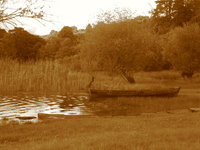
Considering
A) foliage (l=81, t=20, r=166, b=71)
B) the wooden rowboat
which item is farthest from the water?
foliage (l=81, t=20, r=166, b=71)

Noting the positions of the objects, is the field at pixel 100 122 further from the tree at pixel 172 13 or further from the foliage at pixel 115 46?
the tree at pixel 172 13

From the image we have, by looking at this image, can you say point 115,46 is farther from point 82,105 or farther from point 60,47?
point 60,47

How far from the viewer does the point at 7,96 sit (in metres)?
23.5

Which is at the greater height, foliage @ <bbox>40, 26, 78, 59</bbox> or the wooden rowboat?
foliage @ <bbox>40, 26, 78, 59</bbox>

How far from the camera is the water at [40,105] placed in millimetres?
17369

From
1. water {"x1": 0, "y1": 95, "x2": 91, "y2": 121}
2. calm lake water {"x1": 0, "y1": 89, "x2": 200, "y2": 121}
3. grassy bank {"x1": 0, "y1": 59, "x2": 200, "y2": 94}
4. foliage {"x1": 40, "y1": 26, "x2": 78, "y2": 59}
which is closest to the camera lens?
water {"x1": 0, "y1": 95, "x2": 91, "y2": 121}

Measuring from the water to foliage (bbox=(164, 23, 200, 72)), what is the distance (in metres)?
19.0

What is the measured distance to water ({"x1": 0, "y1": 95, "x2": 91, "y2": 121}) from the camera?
1737cm

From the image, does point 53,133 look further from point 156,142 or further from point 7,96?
point 7,96

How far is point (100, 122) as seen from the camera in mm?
12703

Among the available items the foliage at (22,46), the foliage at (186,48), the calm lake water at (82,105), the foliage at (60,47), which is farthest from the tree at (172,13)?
the calm lake water at (82,105)

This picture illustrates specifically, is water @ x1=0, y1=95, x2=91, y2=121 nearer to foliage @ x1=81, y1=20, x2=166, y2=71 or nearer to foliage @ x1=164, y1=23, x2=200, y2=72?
foliage @ x1=81, y1=20, x2=166, y2=71

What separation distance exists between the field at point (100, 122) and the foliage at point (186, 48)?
102 inches

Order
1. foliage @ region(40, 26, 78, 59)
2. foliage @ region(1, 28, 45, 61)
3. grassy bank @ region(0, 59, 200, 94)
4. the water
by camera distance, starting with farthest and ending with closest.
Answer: foliage @ region(40, 26, 78, 59) → foliage @ region(1, 28, 45, 61) → grassy bank @ region(0, 59, 200, 94) → the water
